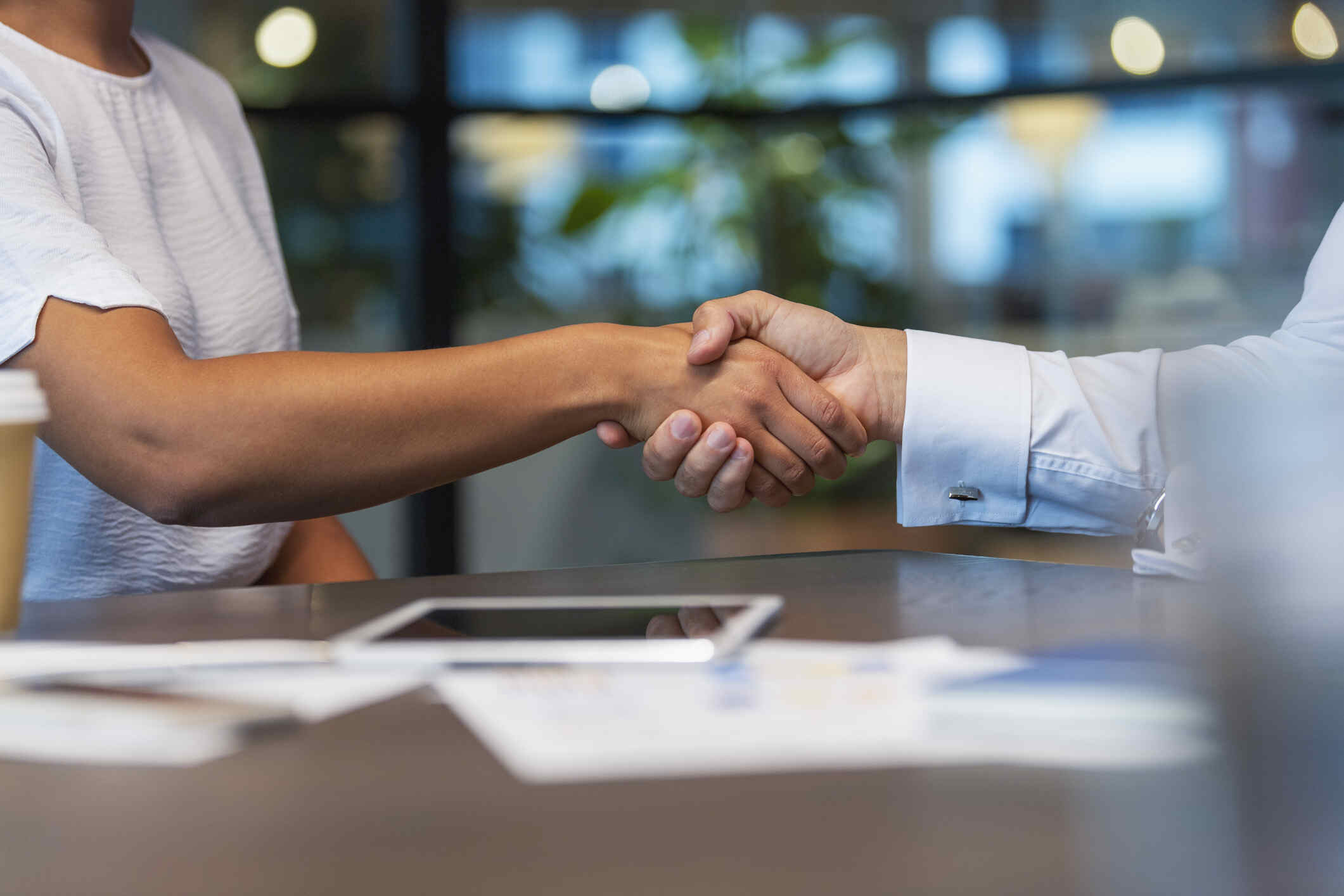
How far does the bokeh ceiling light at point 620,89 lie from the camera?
311 cm

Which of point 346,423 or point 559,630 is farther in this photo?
point 346,423

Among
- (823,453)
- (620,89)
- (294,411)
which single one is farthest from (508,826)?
(620,89)

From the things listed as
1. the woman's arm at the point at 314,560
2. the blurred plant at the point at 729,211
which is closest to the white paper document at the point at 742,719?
the woman's arm at the point at 314,560

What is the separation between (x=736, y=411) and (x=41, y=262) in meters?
0.56

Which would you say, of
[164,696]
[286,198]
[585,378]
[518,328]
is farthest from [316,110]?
[164,696]

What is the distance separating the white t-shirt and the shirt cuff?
58 centimetres

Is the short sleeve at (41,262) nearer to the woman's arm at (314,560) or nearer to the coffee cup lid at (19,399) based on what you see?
the coffee cup lid at (19,399)

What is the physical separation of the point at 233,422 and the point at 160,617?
0.18 m

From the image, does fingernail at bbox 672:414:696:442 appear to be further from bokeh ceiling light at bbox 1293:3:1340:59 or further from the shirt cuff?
bokeh ceiling light at bbox 1293:3:1340:59

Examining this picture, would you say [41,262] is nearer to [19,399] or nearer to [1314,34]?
[19,399]

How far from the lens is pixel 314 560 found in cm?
113

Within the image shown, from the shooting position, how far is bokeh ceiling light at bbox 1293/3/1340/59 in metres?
2.63

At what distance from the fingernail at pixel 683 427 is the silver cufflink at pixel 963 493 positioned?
228 mm

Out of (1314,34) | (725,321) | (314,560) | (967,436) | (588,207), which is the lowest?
(314,560)
